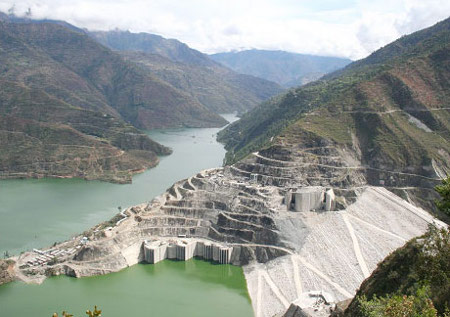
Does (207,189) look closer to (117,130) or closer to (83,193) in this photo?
(83,193)

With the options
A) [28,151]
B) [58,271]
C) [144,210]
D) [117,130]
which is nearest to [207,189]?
[144,210]

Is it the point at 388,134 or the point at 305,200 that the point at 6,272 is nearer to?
the point at 305,200

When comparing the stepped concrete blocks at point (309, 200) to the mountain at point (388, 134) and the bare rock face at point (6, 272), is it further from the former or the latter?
the bare rock face at point (6, 272)

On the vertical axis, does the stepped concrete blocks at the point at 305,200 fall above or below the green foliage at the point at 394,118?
below

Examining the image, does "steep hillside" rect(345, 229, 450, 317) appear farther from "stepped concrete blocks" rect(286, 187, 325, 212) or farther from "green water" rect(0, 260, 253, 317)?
"stepped concrete blocks" rect(286, 187, 325, 212)

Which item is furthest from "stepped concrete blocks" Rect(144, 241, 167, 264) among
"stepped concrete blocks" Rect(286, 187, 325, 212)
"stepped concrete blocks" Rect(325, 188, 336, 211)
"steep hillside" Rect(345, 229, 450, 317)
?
"steep hillside" Rect(345, 229, 450, 317)

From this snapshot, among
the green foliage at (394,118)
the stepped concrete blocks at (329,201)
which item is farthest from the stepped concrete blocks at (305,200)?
the green foliage at (394,118)
